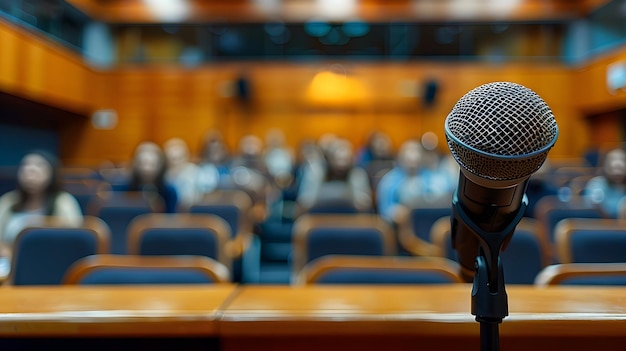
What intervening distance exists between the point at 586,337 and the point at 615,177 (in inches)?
123

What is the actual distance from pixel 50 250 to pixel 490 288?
185cm

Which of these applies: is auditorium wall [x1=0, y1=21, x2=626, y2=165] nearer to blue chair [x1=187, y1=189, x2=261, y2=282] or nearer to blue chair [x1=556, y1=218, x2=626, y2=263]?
blue chair [x1=187, y1=189, x2=261, y2=282]

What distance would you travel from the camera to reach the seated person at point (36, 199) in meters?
2.73

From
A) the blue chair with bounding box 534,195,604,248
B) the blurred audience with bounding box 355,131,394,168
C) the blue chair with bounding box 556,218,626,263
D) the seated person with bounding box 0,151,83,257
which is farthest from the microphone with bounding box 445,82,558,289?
the blurred audience with bounding box 355,131,394,168

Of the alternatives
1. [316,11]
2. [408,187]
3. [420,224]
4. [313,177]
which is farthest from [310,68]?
[420,224]

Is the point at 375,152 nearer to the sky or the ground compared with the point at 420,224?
nearer to the sky

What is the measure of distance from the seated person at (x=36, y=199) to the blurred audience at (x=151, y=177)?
0.81m

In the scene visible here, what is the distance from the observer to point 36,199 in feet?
9.42

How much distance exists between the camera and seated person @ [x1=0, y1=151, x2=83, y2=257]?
8.95 ft

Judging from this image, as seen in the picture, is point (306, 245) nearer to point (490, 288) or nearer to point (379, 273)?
point (379, 273)

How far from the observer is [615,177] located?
3.46 meters

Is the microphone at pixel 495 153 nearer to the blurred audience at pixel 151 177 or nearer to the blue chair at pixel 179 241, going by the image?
the blue chair at pixel 179 241

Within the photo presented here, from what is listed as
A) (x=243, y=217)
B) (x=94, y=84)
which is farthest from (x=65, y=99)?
(x=243, y=217)

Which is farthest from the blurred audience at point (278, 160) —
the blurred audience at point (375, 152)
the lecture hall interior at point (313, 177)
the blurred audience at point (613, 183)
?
the blurred audience at point (613, 183)
